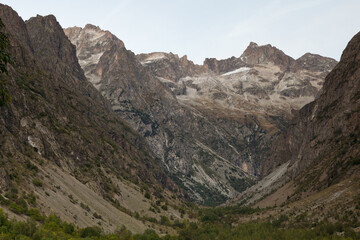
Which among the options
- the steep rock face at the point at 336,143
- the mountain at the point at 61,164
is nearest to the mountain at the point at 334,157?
the steep rock face at the point at 336,143

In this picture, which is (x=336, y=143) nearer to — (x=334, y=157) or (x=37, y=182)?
(x=334, y=157)

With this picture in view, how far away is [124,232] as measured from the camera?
97625 mm

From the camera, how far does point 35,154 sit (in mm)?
105062

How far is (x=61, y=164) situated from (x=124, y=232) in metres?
34.3

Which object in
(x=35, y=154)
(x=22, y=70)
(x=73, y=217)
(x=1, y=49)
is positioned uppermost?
(x=22, y=70)

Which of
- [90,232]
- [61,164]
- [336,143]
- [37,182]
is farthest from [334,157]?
[37,182]

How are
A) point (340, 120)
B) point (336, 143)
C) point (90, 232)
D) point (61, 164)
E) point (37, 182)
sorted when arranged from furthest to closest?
point (340, 120) → point (336, 143) → point (61, 164) → point (37, 182) → point (90, 232)

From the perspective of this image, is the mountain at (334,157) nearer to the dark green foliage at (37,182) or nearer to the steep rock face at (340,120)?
the steep rock face at (340,120)

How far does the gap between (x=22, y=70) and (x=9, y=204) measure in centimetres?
10236

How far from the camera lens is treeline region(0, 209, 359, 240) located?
190 feet

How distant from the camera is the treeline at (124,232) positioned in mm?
58031

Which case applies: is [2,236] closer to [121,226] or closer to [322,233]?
[121,226]

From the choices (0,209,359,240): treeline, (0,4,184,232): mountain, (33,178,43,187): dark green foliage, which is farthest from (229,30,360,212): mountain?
(33,178,43,187): dark green foliage

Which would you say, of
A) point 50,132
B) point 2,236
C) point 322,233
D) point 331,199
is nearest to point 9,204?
point 2,236
